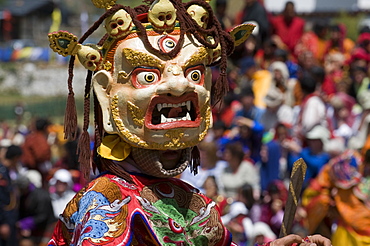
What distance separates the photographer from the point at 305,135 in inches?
334

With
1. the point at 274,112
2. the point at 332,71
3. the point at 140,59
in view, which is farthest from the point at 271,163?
the point at 140,59

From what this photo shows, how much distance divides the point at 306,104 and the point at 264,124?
588 millimetres

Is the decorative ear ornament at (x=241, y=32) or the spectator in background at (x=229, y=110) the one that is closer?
the decorative ear ornament at (x=241, y=32)

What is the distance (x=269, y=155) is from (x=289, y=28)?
145 inches

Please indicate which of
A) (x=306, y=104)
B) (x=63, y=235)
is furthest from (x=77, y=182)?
(x=63, y=235)

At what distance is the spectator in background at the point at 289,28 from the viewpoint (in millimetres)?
11812

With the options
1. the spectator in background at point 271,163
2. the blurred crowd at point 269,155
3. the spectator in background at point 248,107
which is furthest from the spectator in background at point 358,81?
the spectator in background at point 271,163

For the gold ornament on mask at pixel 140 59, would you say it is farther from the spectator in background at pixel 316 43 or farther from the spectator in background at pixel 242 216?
the spectator in background at pixel 316 43

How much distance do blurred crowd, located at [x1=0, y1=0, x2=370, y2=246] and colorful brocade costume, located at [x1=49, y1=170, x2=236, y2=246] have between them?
2.82 metres

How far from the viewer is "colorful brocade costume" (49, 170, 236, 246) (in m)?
3.94

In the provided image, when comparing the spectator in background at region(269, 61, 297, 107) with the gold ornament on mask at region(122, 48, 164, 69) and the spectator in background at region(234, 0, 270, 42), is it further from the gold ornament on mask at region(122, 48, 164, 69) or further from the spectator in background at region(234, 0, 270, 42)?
the gold ornament on mask at region(122, 48, 164, 69)

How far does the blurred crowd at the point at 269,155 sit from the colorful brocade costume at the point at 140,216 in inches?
111

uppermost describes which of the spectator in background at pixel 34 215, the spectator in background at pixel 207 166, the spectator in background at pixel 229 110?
the spectator in background at pixel 229 110

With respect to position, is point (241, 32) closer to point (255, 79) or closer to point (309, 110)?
point (309, 110)
